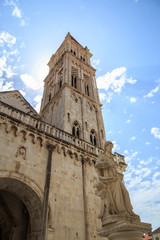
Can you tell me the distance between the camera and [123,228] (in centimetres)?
509

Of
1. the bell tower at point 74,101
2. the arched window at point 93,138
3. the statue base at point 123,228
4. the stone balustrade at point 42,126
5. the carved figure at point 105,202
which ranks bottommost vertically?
the statue base at point 123,228

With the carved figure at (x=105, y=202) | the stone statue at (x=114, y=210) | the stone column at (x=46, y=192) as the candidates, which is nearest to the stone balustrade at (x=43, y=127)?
the stone column at (x=46, y=192)

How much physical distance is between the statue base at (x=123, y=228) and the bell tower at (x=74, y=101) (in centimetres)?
1252

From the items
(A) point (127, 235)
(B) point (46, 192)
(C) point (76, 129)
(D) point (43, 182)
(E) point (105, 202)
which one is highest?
(C) point (76, 129)

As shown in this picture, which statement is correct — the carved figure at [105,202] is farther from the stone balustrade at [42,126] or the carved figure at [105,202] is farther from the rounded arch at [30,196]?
the stone balustrade at [42,126]

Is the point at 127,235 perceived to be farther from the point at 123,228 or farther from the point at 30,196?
the point at 30,196

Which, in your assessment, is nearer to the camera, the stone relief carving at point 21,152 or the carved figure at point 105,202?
the carved figure at point 105,202

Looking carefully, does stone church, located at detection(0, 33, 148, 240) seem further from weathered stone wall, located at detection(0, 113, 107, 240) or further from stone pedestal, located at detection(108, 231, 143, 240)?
stone pedestal, located at detection(108, 231, 143, 240)

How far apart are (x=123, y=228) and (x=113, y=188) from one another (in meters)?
1.33

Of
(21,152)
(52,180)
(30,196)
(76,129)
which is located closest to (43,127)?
(21,152)

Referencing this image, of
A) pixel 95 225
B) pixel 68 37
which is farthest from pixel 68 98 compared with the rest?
pixel 68 37

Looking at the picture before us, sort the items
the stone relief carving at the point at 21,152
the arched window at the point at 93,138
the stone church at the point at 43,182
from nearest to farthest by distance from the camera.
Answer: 1. the stone church at the point at 43,182
2. the stone relief carving at the point at 21,152
3. the arched window at the point at 93,138

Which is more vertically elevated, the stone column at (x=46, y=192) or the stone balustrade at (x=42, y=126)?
the stone balustrade at (x=42, y=126)

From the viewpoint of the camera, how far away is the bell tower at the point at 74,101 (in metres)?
19.7
